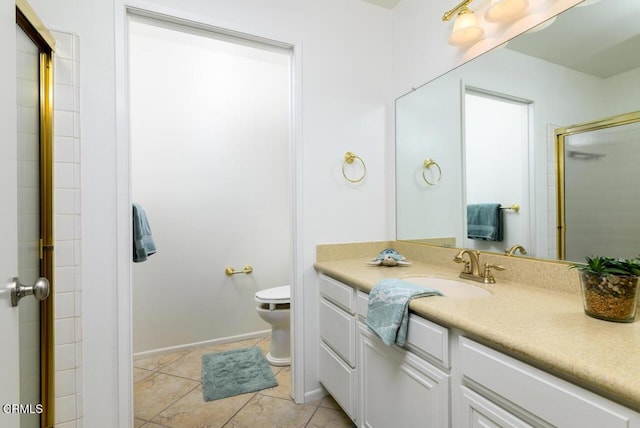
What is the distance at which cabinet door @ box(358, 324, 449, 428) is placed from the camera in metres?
0.94

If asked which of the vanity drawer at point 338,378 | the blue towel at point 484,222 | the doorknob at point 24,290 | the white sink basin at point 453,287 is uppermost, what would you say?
the blue towel at point 484,222

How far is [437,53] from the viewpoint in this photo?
5.62 ft

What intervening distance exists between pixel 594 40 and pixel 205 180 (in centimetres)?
241

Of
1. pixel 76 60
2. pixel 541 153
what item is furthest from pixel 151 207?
pixel 541 153

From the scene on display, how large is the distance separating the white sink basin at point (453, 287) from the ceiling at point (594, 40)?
89 cm

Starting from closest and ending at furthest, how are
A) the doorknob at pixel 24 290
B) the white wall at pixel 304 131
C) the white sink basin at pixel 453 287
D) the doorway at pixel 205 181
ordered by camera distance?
the doorknob at pixel 24 290 < the white sink basin at pixel 453 287 < the white wall at pixel 304 131 < the doorway at pixel 205 181

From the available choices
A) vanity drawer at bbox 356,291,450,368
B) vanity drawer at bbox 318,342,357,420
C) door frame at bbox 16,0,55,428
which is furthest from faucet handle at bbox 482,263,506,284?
door frame at bbox 16,0,55,428

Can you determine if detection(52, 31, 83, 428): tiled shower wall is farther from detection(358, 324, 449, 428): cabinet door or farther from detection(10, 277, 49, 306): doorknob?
detection(358, 324, 449, 428): cabinet door

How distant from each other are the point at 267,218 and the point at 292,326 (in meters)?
1.16

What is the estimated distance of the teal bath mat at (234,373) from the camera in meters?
1.91

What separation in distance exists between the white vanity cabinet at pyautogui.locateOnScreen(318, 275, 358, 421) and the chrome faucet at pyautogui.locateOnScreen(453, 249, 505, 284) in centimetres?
53

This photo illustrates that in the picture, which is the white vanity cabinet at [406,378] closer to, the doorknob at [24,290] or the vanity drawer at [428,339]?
the vanity drawer at [428,339]

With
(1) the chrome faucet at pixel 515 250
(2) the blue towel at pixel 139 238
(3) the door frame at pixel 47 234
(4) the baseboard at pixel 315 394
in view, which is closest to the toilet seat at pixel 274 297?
(4) the baseboard at pixel 315 394

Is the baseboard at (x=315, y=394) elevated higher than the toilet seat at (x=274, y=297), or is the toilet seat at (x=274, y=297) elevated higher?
the toilet seat at (x=274, y=297)
